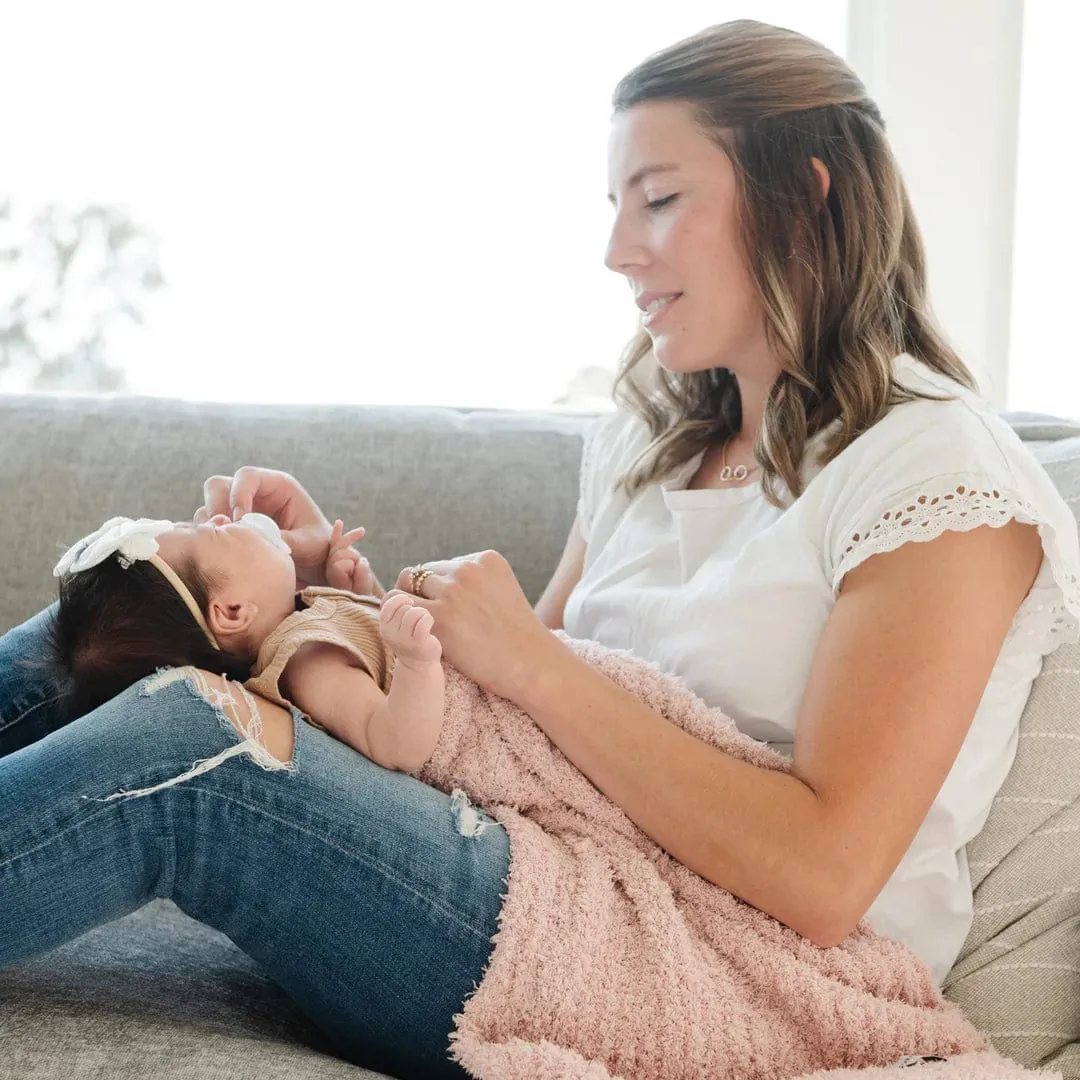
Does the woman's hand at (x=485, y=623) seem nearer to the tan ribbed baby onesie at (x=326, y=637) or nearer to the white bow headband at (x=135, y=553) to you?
the tan ribbed baby onesie at (x=326, y=637)

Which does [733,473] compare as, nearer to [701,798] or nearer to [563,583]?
[563,583]

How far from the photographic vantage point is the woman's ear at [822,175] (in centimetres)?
144

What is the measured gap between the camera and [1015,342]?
269cm

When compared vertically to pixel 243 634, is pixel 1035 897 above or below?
below

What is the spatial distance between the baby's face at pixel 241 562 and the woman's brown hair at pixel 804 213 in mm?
565

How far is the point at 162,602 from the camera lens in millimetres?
1313

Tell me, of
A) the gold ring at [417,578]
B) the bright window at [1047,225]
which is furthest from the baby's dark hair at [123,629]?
the bright window at [1047,225]

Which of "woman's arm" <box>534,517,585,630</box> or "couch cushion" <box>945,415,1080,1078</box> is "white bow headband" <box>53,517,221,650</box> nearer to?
"woman's arm" <box>534,517,585,630</box>

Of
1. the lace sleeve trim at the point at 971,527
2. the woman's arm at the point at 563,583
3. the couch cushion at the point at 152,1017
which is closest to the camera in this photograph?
the couch cushion at the point at 152,1017

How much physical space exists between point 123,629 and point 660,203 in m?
0.77

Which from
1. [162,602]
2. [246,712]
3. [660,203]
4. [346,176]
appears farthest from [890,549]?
[346,176]

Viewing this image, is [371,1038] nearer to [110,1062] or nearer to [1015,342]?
[110,1062]

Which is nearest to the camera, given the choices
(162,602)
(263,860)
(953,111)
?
(263,860)

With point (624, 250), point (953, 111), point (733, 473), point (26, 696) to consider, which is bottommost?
point (26, 696)
